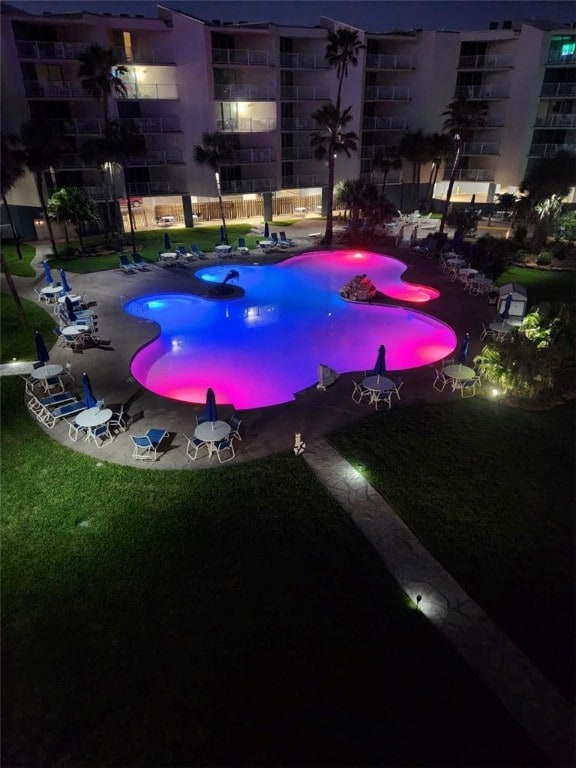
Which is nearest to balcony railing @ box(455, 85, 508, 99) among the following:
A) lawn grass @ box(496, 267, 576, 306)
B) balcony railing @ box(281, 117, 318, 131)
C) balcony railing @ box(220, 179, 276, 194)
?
balcony railing @ box(281, 117, 318, 131)

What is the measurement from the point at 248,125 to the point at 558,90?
25.2 meters

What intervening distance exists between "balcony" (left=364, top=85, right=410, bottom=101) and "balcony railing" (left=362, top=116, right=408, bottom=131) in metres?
1.50

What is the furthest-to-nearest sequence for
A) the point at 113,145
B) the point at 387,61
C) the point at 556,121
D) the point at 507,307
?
the point at 387,61 < the point at 556,121 < the point at 113,145 < the point at 507,307

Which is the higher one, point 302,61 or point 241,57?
point 302,61

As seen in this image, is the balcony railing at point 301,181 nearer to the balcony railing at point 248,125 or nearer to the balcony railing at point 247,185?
→ the balcony railing at point 247,185

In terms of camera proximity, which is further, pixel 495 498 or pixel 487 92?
pixel 487 92

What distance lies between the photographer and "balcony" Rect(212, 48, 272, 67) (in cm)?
3606

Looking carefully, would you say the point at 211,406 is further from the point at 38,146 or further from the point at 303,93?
the point at 303,93

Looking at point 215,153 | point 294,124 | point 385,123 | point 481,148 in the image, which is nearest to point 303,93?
point 294,124

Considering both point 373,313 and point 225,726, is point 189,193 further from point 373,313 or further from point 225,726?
point 225,726

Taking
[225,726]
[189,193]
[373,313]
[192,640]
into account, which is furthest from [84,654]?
[189,193]

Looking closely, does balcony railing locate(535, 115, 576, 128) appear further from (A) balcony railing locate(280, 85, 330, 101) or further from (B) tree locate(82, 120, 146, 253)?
(B) tree locate(82, 120, 146, 253)

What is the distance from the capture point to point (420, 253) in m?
30.8

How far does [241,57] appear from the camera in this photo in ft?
120
